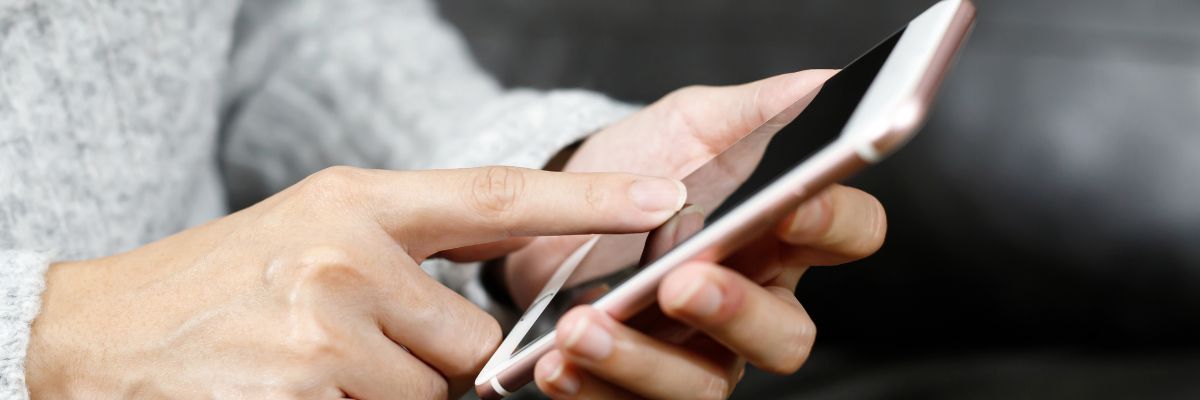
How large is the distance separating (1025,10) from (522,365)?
432 mm

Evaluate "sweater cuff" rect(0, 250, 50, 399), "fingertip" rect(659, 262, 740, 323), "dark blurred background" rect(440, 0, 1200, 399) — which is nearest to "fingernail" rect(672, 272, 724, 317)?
"fingertip" rect(659, 262, 740, 323)

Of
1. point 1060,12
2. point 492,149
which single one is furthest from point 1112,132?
point 492,149

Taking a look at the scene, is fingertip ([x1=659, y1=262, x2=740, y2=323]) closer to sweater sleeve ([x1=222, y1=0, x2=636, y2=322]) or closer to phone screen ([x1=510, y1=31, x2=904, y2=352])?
phone screen ([x1=510, y1=31, x2=904, y2=352])

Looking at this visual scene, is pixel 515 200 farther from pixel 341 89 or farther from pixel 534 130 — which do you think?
pixel 341 89

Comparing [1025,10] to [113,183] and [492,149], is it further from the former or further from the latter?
[113,183]

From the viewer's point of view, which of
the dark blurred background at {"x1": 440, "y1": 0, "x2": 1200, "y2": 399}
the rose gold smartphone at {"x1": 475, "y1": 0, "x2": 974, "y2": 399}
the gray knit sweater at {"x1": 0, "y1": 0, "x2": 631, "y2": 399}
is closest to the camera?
the rose gold smartphone at {"x1": 475, "y1": 0, "x2": 974, "y2": 399}

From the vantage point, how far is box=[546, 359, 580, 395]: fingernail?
11.4 inches

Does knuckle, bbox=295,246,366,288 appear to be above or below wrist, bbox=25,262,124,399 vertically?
above

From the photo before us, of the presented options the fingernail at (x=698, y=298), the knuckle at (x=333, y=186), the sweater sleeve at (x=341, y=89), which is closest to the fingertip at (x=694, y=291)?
the fingernail at (x=698, y=298)

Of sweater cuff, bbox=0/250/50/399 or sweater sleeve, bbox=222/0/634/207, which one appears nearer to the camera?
sweater cuff, bbox=0/250/50/399

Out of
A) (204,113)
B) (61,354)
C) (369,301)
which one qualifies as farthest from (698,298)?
(204,113)

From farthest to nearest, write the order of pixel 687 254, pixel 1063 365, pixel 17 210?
pixel 1063 365
pixel 17 210
pixel 687 254

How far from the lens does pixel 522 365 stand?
297mm

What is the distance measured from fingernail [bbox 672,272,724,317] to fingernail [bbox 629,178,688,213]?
47 mm
